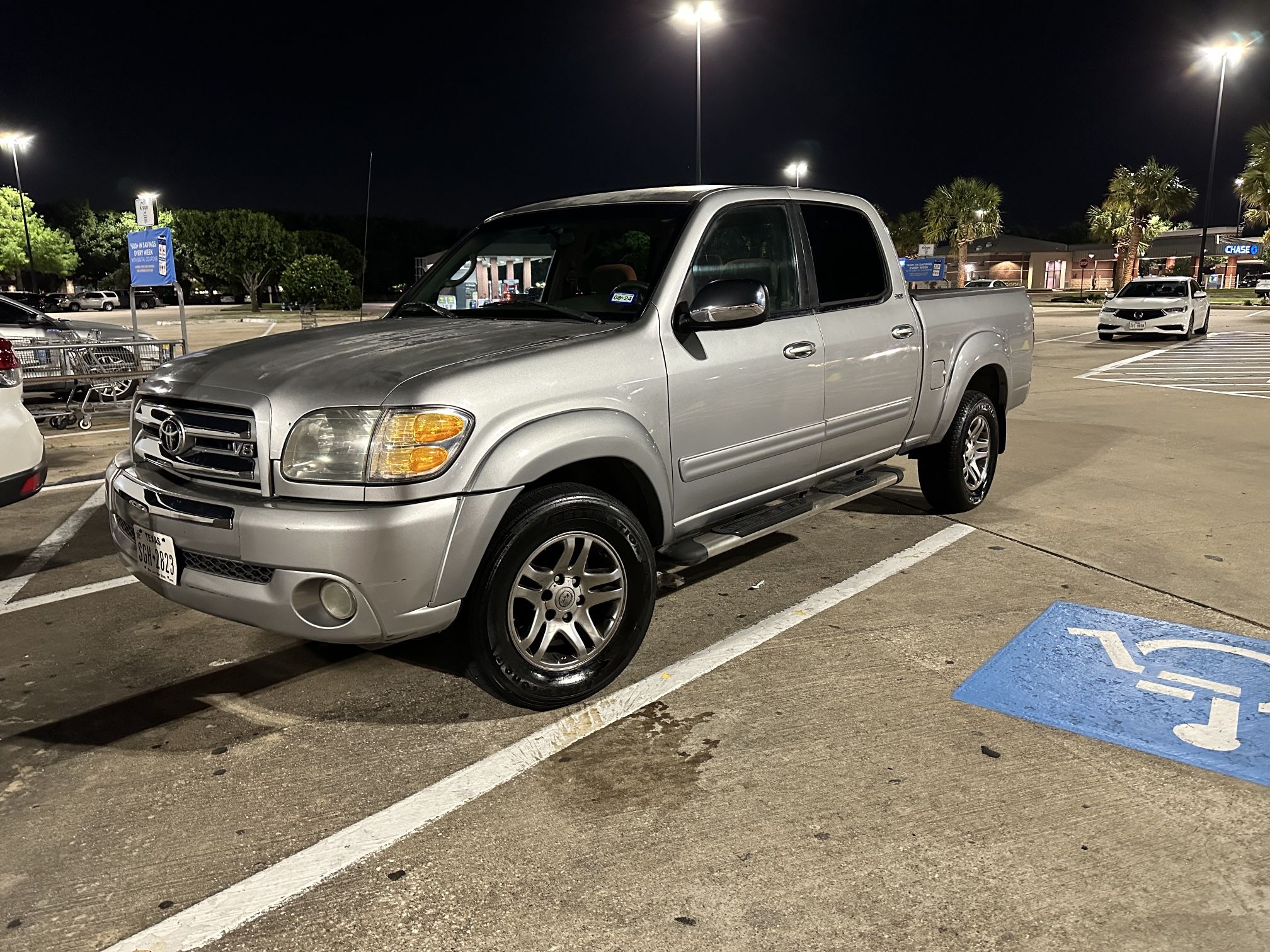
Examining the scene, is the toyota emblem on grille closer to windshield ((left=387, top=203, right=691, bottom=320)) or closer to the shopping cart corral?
windshield ((left=387, top=203, right=691, bottom=320))

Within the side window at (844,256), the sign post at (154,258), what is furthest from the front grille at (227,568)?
the sign post at (154,258)

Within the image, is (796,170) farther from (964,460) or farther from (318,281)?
(964,460)

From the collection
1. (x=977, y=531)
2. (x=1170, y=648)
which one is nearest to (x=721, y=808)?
(x=1170, y=648)

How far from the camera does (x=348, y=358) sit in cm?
341

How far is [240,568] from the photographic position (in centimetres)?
313

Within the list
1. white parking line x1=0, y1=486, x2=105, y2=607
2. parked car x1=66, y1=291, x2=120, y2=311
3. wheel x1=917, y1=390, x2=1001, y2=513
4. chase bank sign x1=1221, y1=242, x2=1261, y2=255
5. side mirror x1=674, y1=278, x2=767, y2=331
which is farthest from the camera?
chase bank sign x1=1221, y1=242, x2=1261, y2=255

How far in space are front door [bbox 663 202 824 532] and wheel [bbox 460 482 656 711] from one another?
444mm

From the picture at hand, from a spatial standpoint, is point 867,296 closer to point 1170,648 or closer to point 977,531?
point 977,531

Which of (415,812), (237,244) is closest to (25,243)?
(237,244)

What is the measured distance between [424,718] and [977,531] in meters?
3.80

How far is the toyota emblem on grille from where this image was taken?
3342 mm

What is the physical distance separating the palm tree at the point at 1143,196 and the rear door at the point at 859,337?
50.3m

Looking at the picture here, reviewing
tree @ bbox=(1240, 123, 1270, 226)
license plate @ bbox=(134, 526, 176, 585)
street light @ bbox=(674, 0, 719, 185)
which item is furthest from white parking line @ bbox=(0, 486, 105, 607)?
tree @ bbox=(1240, 123, 1270, 226)

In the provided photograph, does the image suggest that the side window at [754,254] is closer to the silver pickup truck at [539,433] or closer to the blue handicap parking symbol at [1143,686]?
the silver pickup truck at [539,433]
